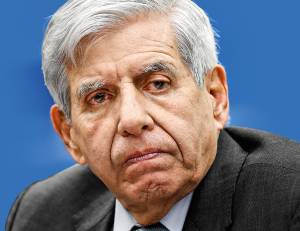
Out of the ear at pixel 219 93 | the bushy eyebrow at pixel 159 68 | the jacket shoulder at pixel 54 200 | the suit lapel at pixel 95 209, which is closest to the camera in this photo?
the bushy eyebrow at pixel 159 68

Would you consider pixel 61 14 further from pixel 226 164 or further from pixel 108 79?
pixel 226 164

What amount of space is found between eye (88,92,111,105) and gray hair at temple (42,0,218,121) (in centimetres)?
15

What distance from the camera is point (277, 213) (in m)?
2.72

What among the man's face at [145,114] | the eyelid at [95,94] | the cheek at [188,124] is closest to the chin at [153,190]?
the man's face at [145,114]

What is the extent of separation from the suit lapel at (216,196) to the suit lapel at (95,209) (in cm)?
52

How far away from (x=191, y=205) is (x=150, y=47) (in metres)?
0.68

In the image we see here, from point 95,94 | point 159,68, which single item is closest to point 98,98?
point 95,94

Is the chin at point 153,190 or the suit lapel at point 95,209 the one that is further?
the suit lapel at point 95,209

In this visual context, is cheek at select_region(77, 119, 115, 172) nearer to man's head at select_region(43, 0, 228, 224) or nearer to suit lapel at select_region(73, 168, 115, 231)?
man's head at select_region(43, 0, 228, 224)

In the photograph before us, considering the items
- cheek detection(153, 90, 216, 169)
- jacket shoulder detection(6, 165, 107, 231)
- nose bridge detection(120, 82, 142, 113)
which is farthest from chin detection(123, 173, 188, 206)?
jacket shoulder detection(6, 165, 107, 231)

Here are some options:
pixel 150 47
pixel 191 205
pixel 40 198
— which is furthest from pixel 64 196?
pixel 150 47

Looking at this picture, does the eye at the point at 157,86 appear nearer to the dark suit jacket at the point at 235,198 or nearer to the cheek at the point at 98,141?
the cheek at the point at 98,141

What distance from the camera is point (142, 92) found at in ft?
9.18

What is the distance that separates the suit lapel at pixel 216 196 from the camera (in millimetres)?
2877
